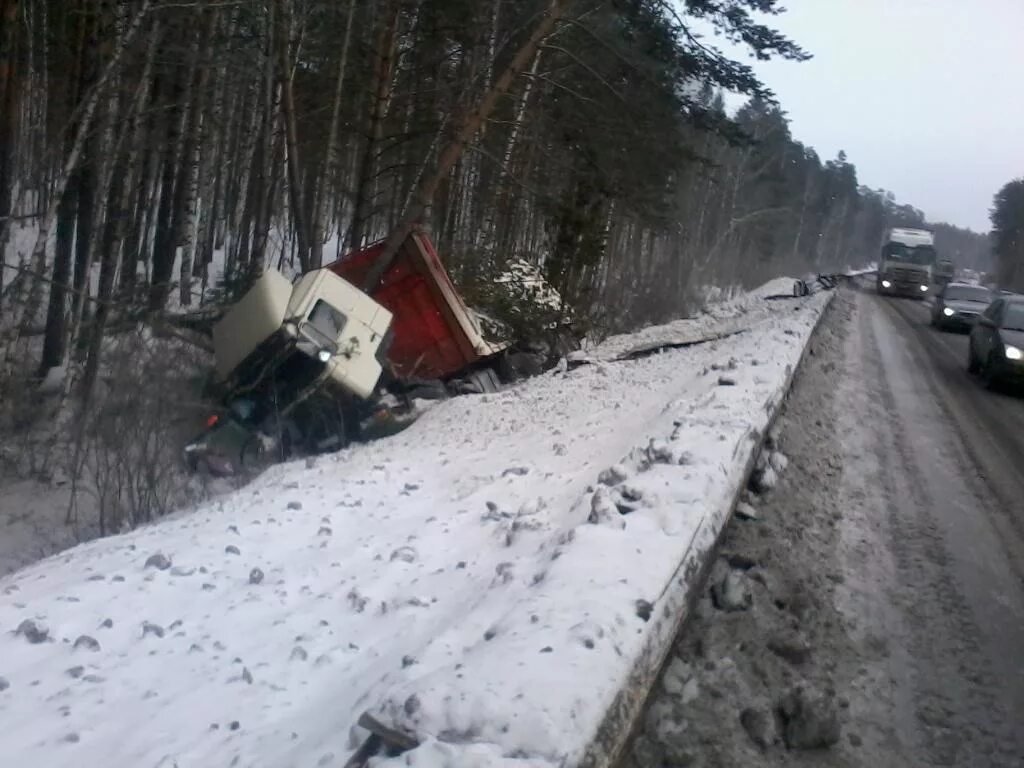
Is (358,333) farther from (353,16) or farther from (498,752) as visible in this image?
(498,752)

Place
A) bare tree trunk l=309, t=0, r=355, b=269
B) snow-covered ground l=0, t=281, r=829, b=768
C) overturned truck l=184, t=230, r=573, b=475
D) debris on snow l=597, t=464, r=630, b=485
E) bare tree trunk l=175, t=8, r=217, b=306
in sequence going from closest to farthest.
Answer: snow-covered ground l=0, t=281, r=829, b=768 → debris on snow l=597, t=464, r=630, b=485 → overturned truck l=184, t=230, r=573, b=475 → bare tree trunk l=175, t=8, r=217, b=306 → bare tree trunk l=309, t=0, r=355, b=269

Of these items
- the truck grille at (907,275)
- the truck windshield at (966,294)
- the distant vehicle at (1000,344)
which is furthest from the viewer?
the truck grille at (907,275)

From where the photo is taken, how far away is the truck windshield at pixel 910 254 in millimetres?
41656

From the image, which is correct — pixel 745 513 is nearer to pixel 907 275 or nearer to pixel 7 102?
pixel 7 102

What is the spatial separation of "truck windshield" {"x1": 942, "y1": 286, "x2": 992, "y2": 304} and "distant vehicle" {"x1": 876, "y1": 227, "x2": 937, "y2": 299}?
13081 millimetres

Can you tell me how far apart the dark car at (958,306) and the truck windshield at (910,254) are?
530 inches

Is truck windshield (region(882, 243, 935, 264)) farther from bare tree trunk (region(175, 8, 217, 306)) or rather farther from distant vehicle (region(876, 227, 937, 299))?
bare tree trunk (region(175, 8, 217, 306))

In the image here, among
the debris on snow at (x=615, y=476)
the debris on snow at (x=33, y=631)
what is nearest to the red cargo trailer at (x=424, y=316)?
the debris on snow at (x=615, y=476)

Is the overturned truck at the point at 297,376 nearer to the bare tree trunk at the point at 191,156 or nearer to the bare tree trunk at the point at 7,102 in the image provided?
the bare tree trunk at the point at 7,102

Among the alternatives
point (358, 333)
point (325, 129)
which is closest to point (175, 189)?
point (325, 129)

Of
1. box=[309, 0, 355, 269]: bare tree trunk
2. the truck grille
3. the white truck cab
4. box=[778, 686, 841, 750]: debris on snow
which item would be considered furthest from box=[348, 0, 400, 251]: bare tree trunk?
the truck grille

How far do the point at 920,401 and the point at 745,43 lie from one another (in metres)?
7.06

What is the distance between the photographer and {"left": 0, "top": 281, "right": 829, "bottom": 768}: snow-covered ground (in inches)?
133

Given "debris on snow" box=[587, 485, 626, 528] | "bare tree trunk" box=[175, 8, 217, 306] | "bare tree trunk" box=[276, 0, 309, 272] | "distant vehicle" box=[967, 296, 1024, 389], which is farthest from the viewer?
"bare tree trunk" box=[175, 8, 217, 306]
